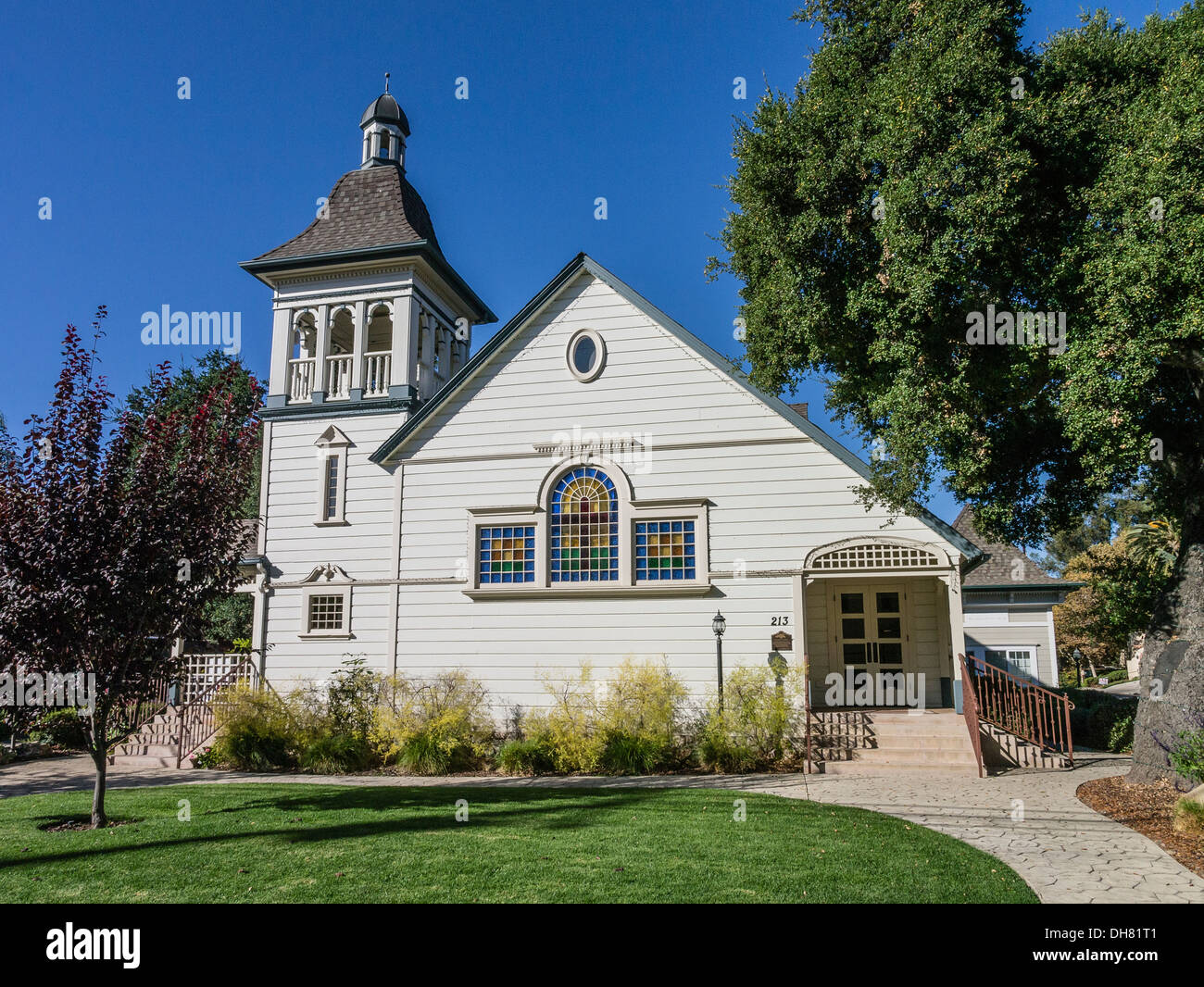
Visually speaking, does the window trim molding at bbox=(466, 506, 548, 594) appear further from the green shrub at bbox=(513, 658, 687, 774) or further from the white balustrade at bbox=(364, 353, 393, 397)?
the white balustrade at bbox=(364, 353, 393, 397)

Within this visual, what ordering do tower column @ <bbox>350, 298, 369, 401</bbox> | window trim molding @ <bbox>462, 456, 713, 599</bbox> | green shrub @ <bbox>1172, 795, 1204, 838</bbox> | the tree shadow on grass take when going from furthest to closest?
tower column @ <bbox>350, 298, 369, 401</bbox> < window trim molding @ <bbox>462, 456, 713, 599</bbox> < green shrub @ <bbox>1172, 795, 1204, 838</bbox> < the tree shadow on grass

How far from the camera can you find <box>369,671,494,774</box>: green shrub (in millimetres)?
13516

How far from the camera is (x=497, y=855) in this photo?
283 inches

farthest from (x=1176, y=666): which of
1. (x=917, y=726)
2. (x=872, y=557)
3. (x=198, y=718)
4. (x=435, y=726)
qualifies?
(x=198, y=718)

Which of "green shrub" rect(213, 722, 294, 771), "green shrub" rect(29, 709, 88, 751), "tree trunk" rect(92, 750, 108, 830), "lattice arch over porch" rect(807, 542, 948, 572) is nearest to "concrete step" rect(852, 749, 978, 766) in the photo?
"lattice arch over porch" rect(807, 542, 948, 572)

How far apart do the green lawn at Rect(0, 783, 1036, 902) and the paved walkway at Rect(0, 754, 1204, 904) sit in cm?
Result: 56

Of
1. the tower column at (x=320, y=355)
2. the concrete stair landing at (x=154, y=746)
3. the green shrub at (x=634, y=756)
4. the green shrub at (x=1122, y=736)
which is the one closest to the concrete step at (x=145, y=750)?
the concrete stair landing at (x=154, y=746)

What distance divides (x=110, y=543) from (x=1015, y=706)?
14620 millimetres

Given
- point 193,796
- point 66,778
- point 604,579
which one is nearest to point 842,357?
point 604,579

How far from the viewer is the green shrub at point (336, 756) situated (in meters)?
13.8

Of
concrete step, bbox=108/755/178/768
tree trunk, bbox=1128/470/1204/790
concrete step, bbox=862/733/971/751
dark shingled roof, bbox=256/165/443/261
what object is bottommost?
concrete step, bbox=108/755/178/768

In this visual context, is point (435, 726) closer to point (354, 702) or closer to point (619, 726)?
point (354, 702)
